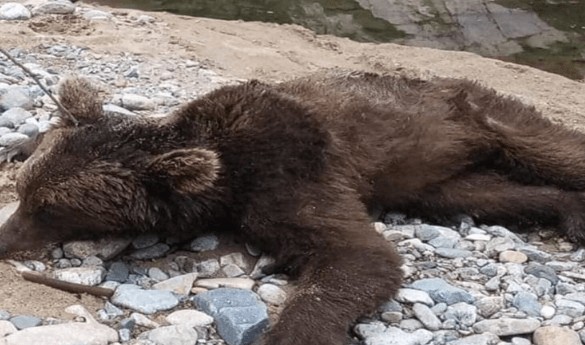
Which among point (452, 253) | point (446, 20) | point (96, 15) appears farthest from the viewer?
point (446, 20)

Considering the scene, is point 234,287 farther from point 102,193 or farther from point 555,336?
point 555,336

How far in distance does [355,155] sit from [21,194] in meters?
1.79

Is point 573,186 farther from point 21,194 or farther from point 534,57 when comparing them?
point 534,57

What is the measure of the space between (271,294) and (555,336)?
128 centimetres

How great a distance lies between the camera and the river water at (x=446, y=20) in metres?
12.8

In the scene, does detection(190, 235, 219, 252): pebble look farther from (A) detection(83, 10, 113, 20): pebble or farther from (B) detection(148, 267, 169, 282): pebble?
(A) detection(83, 10, 113, 20): pebble

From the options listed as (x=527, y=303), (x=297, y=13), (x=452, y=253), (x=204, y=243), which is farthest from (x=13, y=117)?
(x=297, y=13)

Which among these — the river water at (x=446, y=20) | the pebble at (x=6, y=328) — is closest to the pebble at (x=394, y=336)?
the pebble at (x=6, y=328)

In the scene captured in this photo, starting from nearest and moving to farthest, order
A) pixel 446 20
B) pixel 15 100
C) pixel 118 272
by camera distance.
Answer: pixel 118 272
pixel 15 100
pixel 446 20

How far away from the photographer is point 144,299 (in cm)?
451

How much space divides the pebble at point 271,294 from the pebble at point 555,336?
1.15 metres

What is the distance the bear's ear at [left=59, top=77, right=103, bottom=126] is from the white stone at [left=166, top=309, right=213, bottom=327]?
1.52 meters

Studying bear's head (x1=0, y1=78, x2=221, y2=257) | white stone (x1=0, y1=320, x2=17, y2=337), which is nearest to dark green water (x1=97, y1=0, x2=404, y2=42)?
bear's head (x1=0, y1=78, x2=221, y2=257)

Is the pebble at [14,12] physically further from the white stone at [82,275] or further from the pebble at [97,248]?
the white stone at [82,275]
